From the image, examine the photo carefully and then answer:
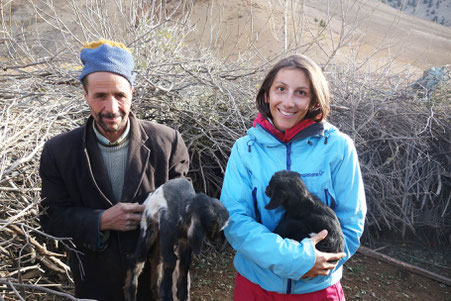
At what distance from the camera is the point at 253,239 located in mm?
1614

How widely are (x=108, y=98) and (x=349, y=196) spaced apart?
1.24m

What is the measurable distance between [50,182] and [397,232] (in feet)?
15.4

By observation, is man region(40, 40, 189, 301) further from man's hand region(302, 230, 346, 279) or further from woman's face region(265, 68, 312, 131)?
man's hand region(302, 230, 346, 279)

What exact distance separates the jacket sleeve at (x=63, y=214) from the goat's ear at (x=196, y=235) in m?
0.51

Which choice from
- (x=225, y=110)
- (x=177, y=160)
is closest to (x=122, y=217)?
(x=177, y=160)

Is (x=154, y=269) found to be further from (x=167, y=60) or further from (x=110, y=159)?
(x=167, y=60)

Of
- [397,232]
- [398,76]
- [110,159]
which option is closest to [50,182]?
[110,159]

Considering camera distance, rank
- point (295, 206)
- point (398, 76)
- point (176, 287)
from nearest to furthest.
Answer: point (176, 287)
point (295, 206)
point (398, 76)

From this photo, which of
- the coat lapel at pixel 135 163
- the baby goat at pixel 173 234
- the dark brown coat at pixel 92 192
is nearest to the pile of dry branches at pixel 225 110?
the dark brown coat at pixel 92 192

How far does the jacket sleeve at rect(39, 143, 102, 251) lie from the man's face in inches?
13.3

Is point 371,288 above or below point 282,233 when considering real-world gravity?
below

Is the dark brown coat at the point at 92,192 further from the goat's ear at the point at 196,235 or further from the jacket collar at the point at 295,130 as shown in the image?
the jacket collar at the point at 295,130

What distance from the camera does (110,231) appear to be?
176 centimetres

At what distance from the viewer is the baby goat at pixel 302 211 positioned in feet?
5.43
